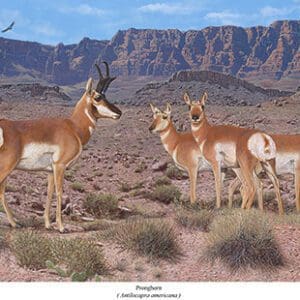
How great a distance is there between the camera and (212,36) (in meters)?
7.20

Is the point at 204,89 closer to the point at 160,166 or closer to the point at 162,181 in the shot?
the point at 162,181

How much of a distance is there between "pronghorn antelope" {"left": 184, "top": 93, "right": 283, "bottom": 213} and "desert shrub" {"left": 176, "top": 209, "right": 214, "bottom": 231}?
515mm

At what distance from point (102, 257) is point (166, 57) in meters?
3.09

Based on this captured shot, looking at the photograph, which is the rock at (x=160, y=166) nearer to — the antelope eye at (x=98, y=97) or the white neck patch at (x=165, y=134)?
the white neck patch at (x=165, y=134)

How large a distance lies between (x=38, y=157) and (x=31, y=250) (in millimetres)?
962

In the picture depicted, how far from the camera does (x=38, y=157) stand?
604 centimetres

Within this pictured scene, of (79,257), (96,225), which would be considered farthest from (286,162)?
(79,257)

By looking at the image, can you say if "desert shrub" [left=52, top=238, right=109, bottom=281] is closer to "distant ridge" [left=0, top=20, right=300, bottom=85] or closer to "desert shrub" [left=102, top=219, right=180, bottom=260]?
"desert shrub" [left=102, top=219, right=180, bottom=260]

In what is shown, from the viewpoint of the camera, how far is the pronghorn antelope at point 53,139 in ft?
19.4

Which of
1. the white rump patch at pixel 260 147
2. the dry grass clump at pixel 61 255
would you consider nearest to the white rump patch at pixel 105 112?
the dry grass clump at pixel 61 255

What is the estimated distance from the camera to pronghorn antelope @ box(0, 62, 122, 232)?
592 cm

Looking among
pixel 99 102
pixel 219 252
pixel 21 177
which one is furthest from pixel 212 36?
pixel 21 177

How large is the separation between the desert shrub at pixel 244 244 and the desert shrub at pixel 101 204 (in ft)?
6.45

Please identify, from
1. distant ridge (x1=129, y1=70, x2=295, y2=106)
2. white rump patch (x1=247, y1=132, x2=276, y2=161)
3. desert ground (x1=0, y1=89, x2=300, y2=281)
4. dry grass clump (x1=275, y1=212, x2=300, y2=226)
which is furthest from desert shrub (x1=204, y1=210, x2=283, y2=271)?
distant ridge (x1=129, y1=70, x2=295, y2=106)
